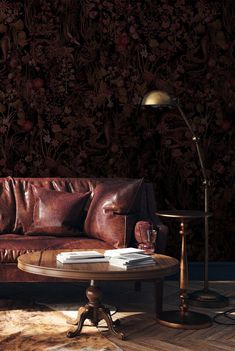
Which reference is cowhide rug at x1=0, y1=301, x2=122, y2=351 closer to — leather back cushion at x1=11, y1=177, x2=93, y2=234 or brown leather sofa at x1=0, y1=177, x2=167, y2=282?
brown leather sofa at x1=0, y1=177, x2=167, y2=282

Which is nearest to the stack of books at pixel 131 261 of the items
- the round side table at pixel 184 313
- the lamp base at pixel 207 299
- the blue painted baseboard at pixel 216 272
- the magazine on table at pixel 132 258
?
the magazine on table at pixel 132 258

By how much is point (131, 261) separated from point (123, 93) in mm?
2199

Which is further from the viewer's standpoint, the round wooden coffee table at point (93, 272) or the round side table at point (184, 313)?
the round side table at point (184, 313)

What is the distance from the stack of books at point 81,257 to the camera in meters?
3.13

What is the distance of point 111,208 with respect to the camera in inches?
164

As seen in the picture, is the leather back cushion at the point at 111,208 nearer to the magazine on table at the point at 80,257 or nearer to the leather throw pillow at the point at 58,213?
the leather throw pillow at the point at 58,213

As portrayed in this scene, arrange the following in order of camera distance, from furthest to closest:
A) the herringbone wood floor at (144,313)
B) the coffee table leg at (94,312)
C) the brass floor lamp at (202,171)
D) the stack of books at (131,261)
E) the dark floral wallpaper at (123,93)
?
1. the dark floral wallpaper at (123,93)
2. the brass floor lamp at (202,171)
3. the coffee table leg at (94,312)
4. the herringbone wood floor at (144,313)
5. the stack of books at (131,261)

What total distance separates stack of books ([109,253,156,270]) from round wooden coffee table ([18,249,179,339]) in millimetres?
35

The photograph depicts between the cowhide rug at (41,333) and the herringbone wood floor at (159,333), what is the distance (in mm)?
139

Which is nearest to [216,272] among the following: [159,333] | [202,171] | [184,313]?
[202,171]

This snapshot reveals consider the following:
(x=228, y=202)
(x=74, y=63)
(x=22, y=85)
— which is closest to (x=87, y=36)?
(x=74, y=63)

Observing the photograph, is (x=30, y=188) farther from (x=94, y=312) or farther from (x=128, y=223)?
(x=94, y=312)

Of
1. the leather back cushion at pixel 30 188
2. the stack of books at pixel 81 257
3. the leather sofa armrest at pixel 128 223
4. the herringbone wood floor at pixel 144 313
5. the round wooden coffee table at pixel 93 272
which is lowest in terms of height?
the herringbone wood floor at pixel 144 313

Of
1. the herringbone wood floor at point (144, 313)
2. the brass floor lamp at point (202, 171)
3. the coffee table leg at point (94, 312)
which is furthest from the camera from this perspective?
the brass floor lamp at point (202, 171)
